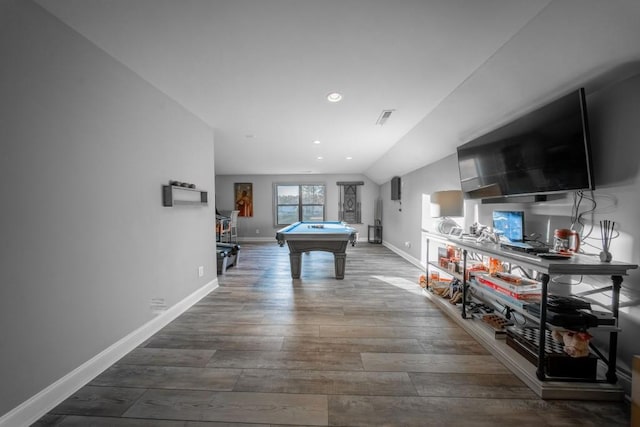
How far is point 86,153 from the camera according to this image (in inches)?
65.0

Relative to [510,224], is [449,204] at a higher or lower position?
higher

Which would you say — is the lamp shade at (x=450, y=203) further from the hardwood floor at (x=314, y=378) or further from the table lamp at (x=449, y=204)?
the hardwood floor at (x=314, y=378)

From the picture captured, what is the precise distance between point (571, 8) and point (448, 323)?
2496 mm

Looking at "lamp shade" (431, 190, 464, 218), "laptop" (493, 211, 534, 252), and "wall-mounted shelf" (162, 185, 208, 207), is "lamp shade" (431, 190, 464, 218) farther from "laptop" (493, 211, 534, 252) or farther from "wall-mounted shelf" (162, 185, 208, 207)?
"wall-mounted shelf" (162, 185, 208, 207)

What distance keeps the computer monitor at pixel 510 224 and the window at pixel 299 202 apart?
617cm

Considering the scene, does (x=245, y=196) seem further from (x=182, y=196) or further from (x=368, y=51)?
(x=368, y=51)

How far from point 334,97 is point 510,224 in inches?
84.8

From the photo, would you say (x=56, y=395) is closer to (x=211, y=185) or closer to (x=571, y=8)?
(x=211, y=185)

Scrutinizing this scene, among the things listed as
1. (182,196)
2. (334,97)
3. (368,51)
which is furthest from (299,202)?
(368,51)

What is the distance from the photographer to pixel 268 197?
8.39 meters

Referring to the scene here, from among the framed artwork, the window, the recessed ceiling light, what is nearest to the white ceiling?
the recessed ceiling light

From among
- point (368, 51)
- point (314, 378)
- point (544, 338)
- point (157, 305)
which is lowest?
point (314, 378)

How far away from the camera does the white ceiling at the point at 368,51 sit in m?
1.36

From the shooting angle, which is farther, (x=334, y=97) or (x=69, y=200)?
(x=334, y=97)
